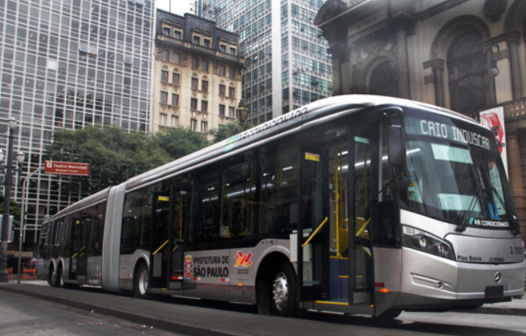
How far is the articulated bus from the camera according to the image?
6656 mm

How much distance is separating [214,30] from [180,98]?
38.3 ft

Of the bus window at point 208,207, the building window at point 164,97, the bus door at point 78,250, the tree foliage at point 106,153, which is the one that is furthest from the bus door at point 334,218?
the building window at point 164,97

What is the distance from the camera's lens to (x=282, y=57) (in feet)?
207

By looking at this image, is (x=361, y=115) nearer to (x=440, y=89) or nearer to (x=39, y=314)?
(x=39, y=314)

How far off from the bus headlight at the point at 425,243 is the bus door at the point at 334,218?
2.07ft

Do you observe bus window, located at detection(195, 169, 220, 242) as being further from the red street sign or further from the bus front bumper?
the red street sign

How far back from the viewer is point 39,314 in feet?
33.0

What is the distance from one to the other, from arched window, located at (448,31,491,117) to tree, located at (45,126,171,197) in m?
26.8

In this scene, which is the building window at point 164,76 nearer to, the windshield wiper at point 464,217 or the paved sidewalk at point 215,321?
the paved sidewalk at point 215,321

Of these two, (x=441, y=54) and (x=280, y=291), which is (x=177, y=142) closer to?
(x=441, y=54)

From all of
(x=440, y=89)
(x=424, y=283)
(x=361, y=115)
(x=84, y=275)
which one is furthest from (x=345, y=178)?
(x=440, y=89)

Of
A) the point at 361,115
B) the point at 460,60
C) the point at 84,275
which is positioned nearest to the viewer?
the point at 361,115

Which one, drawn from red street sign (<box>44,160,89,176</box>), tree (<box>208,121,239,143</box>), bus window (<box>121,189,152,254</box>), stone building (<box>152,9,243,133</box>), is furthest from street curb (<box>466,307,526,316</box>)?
stone building (<box>152,9,243,133</box>)

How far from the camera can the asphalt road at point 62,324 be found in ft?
24.6
